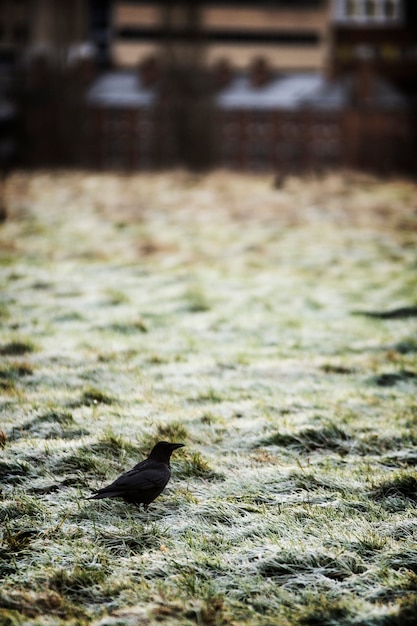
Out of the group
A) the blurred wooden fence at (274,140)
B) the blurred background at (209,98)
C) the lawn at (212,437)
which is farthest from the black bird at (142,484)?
the blurred wooden fence at (274,140)

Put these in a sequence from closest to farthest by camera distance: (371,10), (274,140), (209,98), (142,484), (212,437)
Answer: (142,484) → (212,437) → (209,98) → (274,140) → (371,10)

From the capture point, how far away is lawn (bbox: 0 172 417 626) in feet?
9.11

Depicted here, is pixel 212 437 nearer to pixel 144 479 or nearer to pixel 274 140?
pixel 144 479

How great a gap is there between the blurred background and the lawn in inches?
862

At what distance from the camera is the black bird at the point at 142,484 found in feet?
10.8

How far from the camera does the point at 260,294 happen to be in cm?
852

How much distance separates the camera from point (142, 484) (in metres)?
3.34

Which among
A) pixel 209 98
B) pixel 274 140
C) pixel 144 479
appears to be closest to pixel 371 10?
pixel 274 140

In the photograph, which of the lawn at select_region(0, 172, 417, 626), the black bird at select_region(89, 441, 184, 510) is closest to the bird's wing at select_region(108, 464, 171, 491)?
the black bird at select_region(89, 441, 184, 510)

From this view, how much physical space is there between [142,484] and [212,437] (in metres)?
0.99

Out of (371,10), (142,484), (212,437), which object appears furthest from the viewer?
(371,10)

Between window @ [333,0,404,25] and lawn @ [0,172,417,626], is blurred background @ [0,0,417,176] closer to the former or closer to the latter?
window @ [333,0,404,25]

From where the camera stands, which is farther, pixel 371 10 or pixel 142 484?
pixel 371 10

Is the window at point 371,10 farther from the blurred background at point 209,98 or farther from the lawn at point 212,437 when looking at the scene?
the lawn at point 212,437
